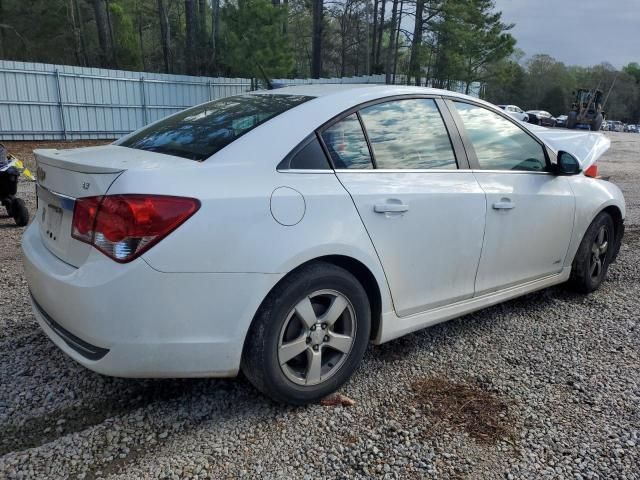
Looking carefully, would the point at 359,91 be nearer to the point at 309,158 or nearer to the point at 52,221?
the point at 309,158

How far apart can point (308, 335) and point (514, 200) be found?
1.73 m

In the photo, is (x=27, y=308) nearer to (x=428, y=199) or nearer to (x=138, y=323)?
(x=138, y=323)

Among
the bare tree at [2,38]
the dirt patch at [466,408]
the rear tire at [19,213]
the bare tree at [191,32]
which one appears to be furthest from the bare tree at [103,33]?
the dirt patch at [466,408]

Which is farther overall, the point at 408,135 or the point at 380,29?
the point at 380,29

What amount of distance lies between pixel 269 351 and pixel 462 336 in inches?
66.5

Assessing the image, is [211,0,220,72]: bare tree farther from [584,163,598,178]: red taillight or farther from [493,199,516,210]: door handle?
[493,199,516,210]: door handle

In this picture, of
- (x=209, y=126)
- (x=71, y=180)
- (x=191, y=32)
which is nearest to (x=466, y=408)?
(x=209, y=126)

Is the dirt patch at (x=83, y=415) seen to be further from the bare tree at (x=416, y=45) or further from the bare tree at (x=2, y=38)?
the bare tree at (x=2, y=38)

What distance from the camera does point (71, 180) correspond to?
2.34m

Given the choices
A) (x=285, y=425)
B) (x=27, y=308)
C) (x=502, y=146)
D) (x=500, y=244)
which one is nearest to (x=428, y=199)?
(x=500, y=244)

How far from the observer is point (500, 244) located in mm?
3305

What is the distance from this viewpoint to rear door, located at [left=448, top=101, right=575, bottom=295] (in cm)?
326

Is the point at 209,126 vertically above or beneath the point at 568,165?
above

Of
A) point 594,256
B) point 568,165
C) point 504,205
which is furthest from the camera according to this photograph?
point 594,256
